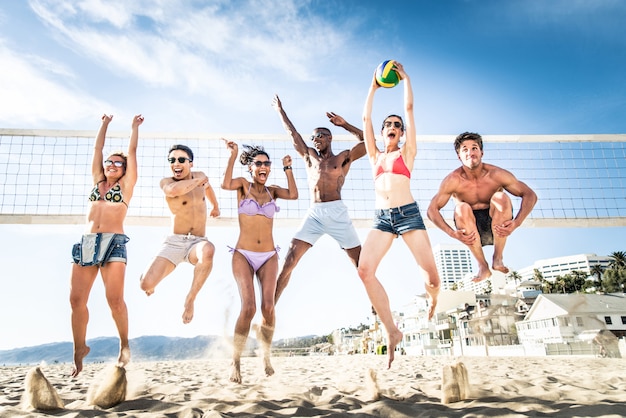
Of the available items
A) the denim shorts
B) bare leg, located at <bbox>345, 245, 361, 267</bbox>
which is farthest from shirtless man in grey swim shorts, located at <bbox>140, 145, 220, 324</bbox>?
the denim shorts

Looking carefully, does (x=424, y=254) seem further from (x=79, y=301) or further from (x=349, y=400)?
(x=79, y=301)

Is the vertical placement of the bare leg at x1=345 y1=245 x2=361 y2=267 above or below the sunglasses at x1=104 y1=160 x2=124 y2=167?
below

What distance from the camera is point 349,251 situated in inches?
Answer: 184

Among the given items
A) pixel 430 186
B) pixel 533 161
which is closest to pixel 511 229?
pixel 430 186

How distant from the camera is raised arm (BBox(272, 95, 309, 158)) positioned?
5089 mm

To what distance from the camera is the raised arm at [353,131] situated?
16.4ft

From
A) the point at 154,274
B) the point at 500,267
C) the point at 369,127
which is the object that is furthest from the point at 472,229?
the point at 154,274

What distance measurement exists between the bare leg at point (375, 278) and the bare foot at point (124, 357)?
2.41m

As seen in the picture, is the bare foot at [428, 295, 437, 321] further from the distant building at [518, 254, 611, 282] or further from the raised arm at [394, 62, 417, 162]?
the distant building at [518, 254, 611, 282]

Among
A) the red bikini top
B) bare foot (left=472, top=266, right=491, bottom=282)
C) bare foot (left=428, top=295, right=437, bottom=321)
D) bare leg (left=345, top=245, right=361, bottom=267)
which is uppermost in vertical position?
the red bikini top

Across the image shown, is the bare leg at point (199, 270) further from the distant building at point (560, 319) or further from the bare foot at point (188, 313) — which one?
the distant building at point (560, 319)

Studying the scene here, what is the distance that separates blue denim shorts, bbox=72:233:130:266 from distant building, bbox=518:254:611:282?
7243 cm

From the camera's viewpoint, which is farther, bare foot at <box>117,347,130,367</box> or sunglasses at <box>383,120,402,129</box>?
sunglasses at <box>383,120,402,129</box>

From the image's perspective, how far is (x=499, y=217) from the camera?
4309 mm
